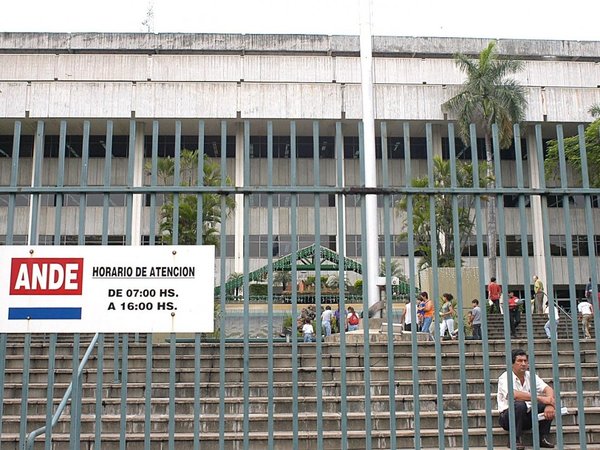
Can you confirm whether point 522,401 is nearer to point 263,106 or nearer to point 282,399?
point 282,399

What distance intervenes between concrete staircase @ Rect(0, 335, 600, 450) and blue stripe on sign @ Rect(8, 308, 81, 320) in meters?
2.22

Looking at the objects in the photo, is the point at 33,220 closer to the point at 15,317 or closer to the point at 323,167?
the point at 15,317

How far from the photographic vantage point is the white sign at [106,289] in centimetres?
391

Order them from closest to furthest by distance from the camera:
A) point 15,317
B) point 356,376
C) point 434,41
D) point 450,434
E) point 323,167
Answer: point 15,317 < point 450,434 < point 356,376 < point 323,167 < point 434,41

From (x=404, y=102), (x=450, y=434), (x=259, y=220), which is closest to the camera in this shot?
(x=450, y=434)

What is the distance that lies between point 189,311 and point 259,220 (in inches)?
1025

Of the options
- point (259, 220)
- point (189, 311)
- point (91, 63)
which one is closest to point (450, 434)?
point (189, 311)

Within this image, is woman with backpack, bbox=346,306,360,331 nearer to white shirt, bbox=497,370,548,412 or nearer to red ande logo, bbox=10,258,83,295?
white shirt, bbox=497,370,548,412

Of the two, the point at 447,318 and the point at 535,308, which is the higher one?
the point at 535,308

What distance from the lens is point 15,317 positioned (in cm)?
393

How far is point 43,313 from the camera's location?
3.94 metres

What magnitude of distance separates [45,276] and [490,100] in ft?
95.6

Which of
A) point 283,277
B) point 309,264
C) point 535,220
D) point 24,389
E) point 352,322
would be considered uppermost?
point 535,220

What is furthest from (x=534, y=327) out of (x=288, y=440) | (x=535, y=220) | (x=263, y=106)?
(x=263, y=106)
